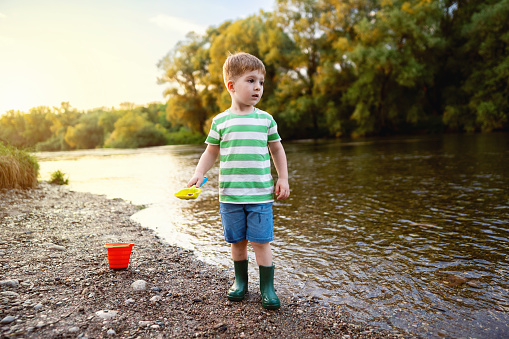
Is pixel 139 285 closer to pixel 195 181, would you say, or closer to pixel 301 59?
pixel 195 181

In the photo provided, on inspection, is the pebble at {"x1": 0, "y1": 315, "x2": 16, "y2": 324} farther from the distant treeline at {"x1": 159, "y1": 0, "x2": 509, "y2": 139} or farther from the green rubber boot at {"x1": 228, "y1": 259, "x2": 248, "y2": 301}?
the distant treeline at {"x1": 159, "y1": 0, "x2": 509, "y2": 139}

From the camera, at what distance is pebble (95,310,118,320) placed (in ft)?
7.82

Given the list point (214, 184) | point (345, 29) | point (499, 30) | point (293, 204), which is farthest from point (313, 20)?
point (293, 204)

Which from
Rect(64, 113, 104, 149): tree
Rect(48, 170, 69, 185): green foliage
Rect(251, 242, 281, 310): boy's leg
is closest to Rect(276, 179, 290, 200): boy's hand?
Rect(251, 242, 281, 310): boy's leg

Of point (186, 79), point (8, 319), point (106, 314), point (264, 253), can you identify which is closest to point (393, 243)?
point (264, 253)

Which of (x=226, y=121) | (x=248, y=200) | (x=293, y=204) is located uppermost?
(x=226, y=121)

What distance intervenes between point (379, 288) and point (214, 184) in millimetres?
6749

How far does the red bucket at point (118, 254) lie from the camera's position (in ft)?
10.4

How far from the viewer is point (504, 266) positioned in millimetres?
3184

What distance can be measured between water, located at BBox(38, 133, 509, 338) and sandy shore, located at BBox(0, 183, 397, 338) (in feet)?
1.04

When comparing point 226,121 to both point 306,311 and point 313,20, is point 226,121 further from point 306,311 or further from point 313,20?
point 313,20

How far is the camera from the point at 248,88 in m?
2.67

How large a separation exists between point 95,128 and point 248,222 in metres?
65.4

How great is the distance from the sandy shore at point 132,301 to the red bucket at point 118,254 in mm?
77
